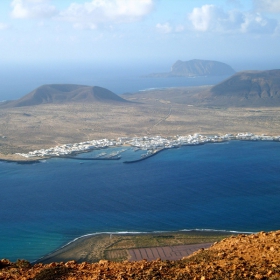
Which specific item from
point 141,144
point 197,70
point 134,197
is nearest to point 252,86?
point 141,144

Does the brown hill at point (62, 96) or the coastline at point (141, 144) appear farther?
the brown hill at point (62, 96)

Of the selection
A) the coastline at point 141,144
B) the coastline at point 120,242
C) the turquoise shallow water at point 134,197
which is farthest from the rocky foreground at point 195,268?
the coastline at point 141,144

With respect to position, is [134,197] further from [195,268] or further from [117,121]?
[117,121]

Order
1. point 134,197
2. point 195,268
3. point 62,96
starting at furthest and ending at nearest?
1. point 62,96
2. point 134,197
3. point 195,268

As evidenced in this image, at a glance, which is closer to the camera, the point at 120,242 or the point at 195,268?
the point at 195,268

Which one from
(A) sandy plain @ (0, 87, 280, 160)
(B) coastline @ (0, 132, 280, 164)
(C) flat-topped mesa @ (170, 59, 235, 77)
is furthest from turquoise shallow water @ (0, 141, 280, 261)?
(C) flat-topped mesa @ (170, 59, 235, 77)

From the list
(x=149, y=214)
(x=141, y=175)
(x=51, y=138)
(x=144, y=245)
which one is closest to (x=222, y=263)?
(x=144, y=245)

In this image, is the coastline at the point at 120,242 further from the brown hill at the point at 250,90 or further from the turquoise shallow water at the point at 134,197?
the brown hill at the point at 250,90
